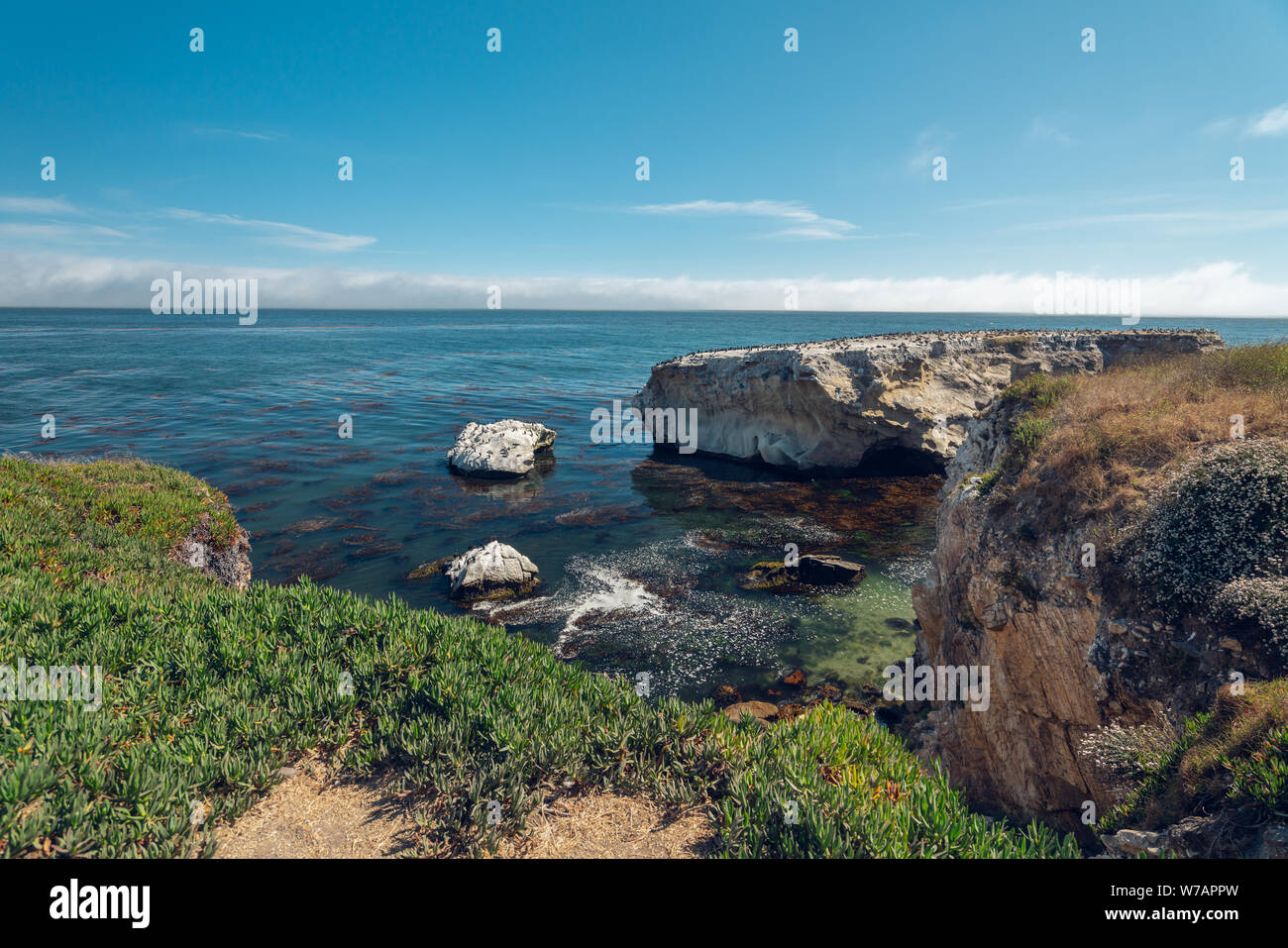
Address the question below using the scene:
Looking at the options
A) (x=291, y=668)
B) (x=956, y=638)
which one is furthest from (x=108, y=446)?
(x=956, y=638)

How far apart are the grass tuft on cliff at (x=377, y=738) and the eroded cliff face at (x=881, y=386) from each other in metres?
22.8

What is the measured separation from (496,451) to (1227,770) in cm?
2741

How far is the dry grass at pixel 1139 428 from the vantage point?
8680 millimetres

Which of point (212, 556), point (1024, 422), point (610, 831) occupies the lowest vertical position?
point (610, 831)

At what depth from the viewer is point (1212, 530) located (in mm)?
7316

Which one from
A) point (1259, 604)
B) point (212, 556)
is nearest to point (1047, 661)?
point (1259, 604)

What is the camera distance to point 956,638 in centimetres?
1026

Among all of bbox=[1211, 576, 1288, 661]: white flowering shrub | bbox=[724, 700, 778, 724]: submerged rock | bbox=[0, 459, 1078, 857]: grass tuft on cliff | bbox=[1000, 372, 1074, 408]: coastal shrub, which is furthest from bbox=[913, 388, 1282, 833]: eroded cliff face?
bbox=[1000, 372, 1074, 408]: coastal shrub

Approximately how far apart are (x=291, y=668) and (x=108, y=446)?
36.3 m

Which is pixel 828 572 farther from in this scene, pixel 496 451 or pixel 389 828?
pixel 496 451

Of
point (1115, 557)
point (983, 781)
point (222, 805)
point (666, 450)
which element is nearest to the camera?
point (222, 805)

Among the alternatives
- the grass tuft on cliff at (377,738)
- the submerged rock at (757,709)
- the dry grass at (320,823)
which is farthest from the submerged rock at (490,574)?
the dry grass at (320,823)

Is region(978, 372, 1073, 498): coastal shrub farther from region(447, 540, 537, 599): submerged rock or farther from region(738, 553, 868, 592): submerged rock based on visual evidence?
region(447, 540, 537, 599): submerged rock
